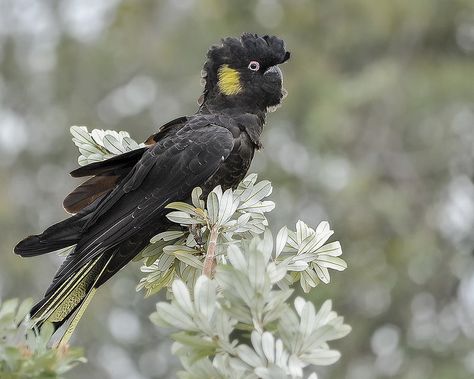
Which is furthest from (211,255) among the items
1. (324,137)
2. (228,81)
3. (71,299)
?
(324,137)

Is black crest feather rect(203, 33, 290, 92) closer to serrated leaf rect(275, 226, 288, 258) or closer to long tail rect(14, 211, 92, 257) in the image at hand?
long tail rect(14, 211, 92, 257)

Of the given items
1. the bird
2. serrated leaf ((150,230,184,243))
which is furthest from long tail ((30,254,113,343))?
serrated leaf ((150,230,184,243))

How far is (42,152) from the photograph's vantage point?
1373 centimetres

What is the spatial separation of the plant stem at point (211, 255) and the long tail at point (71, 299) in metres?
0.73

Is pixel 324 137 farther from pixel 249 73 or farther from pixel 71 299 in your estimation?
pixel 71 299

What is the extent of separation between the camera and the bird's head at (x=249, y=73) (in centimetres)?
449

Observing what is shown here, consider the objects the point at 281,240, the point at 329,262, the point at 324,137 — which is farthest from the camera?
the point at 324,137

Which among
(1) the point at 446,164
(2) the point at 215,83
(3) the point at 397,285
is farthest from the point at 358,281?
(2) the point at 215,83

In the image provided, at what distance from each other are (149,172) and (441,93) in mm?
9728

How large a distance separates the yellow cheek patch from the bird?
0.03m

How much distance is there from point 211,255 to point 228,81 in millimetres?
1586

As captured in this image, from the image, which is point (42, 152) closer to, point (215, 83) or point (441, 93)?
point (441, 93)

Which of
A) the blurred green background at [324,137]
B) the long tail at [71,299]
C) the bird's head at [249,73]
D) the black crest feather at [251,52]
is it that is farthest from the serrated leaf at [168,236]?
the blurred green background at [324,137]

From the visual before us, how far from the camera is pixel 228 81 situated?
4512 mm
